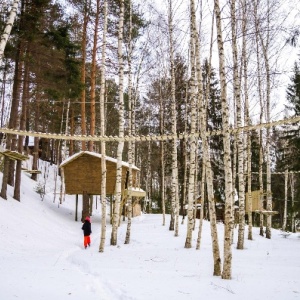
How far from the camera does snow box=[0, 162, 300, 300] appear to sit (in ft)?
17.4

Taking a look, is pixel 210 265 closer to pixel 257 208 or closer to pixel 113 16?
pixel 257 208

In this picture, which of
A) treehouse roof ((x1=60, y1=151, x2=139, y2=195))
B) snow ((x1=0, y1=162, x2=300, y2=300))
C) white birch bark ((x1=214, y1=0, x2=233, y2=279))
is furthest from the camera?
treehouse roof ((x1=60, y1=151, x2=139, y2=195))

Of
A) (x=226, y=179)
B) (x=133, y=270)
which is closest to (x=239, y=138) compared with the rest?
(x=226, y=179)

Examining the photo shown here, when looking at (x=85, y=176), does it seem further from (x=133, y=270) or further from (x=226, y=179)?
(x=226, y=179)

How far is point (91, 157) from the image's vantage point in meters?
19.1

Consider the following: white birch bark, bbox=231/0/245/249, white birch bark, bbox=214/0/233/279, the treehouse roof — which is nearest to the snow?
white birch bark, bbox=214/0/233/279

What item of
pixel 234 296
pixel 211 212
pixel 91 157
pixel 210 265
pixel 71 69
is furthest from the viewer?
pixel 91 157

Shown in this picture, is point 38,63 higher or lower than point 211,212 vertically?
higher

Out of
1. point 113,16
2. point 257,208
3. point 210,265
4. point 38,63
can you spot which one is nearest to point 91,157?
point 38,63

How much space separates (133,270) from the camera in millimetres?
7137

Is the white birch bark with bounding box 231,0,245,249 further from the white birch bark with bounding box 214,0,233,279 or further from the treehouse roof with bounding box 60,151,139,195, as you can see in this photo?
the treehouse roof with bounding box 60,151,139,195

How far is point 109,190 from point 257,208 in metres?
8.43

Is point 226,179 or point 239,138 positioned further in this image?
point 239,138

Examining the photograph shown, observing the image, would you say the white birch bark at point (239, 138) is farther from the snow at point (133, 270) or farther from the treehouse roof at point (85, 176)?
the treehouse roof at point (85, 176)
